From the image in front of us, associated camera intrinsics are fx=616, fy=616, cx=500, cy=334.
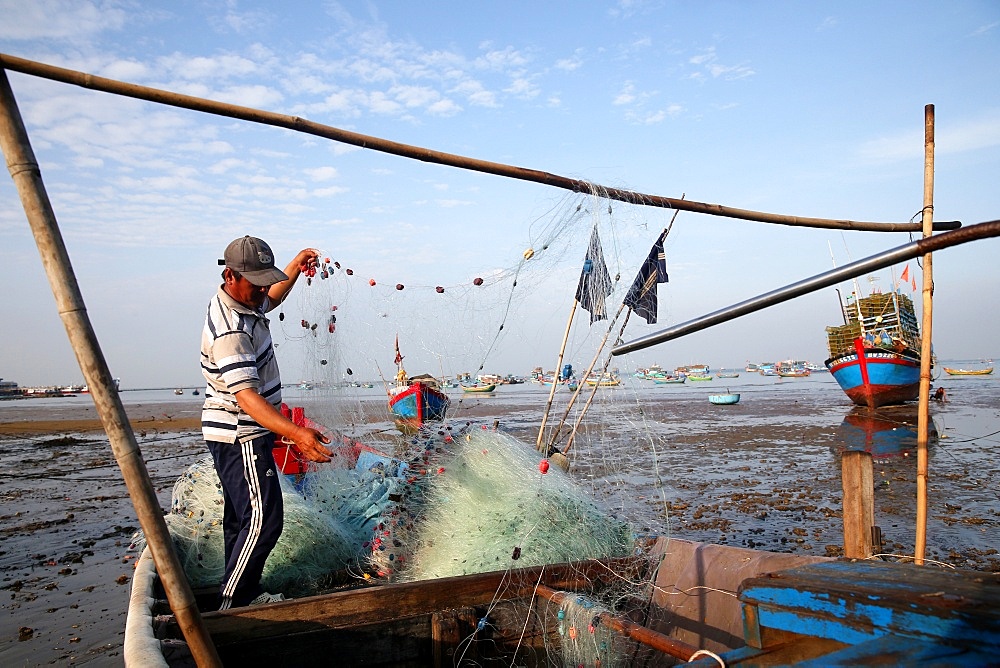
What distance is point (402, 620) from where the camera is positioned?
9.54 feet

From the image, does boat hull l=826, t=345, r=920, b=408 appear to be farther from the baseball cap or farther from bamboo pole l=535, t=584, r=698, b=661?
the baseball cap

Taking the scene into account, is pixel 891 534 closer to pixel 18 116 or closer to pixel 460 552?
pixel 460 552

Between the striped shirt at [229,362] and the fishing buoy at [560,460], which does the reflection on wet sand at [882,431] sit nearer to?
the fishing buoy at [560,460]

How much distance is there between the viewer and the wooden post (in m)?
3.35

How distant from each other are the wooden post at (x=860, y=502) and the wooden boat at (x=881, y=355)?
70.8 feet

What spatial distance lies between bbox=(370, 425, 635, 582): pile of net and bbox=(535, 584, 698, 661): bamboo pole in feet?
1.06

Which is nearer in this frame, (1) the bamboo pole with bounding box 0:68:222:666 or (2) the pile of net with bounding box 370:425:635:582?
(1) the bamboo pole with bounding box 0:68:222:666

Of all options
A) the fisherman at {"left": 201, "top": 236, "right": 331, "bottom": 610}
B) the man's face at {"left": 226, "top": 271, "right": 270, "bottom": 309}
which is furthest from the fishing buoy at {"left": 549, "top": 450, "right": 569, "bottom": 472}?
the man's face at {"left": 226, "top": 271, "right": 270, "bottom": 309}

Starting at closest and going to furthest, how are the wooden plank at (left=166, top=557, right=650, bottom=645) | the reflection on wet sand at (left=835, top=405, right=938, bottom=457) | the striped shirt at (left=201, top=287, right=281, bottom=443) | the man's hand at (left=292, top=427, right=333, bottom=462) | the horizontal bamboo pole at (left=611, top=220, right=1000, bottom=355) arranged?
the horizontal bamboo pole at (left=611, top=220, right=1000, bottom=355) → the man's hand at (left=292, top=427, right=333, bottom=462) → the wooden plank at (left=166, top=557, right=650, bottom=645) → the striped shirt at (left=201, top=287, right=281, bottom=443) → the reflection on wet sand at (left=835, top=405, right=938, bottom=457)

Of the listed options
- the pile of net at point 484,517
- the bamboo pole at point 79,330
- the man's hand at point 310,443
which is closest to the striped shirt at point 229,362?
the man's hand at point 310,443

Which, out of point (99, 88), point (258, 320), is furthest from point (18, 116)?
point (258, 320)

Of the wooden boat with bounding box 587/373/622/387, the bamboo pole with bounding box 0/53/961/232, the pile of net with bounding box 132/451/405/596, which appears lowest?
the pile of net with bounding box 132/451/405/596

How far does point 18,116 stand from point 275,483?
1.96 metres

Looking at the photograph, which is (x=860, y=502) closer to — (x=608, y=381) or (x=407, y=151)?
(x=608, y=381)
